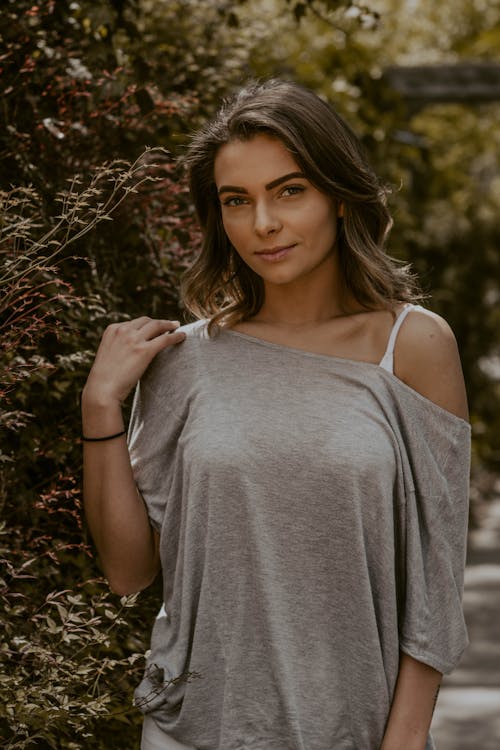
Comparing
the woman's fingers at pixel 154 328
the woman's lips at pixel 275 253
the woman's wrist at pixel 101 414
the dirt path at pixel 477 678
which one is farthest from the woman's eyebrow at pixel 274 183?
the dirt path at pixel 477 678

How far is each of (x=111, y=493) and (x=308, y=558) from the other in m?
0.42

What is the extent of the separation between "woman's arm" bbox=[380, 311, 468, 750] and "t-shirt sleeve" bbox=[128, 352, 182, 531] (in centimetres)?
47

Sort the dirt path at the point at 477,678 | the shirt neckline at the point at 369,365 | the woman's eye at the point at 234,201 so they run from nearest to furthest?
the shirt neckline at the point at 369,365 → the woman's eye at the point at 234,201 → the dirt path at the point at 477,678

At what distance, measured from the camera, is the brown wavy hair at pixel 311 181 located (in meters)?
2.55

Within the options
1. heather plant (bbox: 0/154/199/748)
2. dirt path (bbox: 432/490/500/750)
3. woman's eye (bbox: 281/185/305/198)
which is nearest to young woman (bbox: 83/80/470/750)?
woman's eye (bbox: 281/185/305/198)

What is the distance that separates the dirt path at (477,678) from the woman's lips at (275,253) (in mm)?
3307

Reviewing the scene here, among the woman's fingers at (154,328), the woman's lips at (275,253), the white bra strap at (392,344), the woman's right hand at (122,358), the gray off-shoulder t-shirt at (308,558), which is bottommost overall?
the gray off-shoulder t-shirt at (308,558)

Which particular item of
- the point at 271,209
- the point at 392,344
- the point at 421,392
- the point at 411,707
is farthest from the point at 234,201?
the point at 411,707

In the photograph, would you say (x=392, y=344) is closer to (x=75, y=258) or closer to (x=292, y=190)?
(x=292, y=190)

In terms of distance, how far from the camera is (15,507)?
2.87 metres

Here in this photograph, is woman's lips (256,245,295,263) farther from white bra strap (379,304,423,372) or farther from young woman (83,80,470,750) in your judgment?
white bra strap (379,304,423,372)

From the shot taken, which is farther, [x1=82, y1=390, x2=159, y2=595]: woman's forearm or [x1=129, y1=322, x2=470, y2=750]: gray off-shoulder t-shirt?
[x1=82, y1=390, x2=159, y2=595]: woman's forearm

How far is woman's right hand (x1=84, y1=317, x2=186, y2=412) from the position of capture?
2525 mm

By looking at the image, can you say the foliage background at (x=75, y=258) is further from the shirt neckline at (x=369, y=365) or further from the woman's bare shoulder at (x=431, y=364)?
the woman's bare shoulder at (x=431, y=364)
